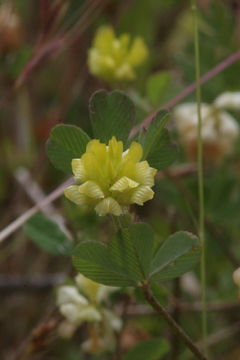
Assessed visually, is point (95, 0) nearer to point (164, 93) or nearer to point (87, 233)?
point (164, 93)

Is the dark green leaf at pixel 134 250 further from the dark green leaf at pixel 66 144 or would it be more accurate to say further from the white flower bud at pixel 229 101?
the white flower bud at pixel 229 101

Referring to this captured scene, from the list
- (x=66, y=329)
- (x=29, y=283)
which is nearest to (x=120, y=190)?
(x=66, y=329)

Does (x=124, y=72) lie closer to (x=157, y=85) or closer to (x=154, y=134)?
(x=157, y=85)

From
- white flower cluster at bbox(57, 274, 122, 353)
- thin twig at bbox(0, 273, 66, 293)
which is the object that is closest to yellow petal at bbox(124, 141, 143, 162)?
white flower cluster at bbox(57, 274, 122, 353)

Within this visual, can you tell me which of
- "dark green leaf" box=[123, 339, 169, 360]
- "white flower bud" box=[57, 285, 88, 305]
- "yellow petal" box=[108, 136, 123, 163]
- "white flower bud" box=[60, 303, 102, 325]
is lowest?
"dark green leaf" box=[123, 339, 169, 360]

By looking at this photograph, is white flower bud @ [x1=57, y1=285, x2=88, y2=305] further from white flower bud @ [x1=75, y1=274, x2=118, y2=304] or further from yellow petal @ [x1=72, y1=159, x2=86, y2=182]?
yellow petal @ [x1=72, y1=159, x2=86, y2=182]

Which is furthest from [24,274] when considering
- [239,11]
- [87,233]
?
[239,11]

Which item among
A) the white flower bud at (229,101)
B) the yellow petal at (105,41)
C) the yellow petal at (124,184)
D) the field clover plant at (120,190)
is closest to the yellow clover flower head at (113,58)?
the yellow petal at (105,41)

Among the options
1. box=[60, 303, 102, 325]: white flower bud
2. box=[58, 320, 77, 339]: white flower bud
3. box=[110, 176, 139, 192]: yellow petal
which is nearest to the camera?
box=[110, 176, 139, 192]: yellow petal
